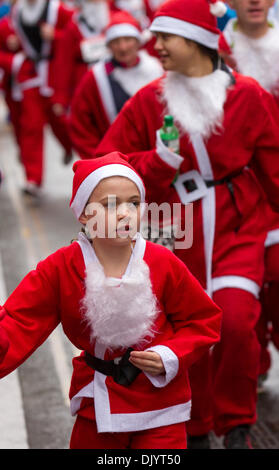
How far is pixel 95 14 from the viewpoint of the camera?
11625mm

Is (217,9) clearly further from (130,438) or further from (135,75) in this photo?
(135,75)

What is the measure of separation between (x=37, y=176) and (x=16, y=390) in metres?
5.51

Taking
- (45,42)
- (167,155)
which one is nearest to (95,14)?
(45,42)

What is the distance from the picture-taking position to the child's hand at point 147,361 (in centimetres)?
354

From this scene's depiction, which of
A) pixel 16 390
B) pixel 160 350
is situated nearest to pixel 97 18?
pixel 16 390

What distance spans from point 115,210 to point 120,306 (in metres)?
0.37

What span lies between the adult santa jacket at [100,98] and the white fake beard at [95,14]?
4249 mm

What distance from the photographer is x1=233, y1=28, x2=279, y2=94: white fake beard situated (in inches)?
219

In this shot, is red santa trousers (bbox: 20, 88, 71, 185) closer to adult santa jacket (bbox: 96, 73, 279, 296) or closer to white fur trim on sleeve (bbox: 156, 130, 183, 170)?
adult santa jacket (bbox: 96, 73, 279, 296)

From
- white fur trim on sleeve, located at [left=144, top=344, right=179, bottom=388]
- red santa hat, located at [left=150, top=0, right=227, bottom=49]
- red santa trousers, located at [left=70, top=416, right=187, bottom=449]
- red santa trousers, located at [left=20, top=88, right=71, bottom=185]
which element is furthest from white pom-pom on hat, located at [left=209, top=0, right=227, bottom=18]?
red santa trousers, located at [left=20, top=88, right=71, bottom=185]

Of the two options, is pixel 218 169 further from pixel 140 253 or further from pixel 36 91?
pixel 36 91

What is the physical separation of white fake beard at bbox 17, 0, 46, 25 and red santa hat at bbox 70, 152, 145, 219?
7.70 meters

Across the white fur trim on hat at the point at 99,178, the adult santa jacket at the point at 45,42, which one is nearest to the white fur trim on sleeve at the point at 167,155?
the white fur trim on hat at the point at 99,178

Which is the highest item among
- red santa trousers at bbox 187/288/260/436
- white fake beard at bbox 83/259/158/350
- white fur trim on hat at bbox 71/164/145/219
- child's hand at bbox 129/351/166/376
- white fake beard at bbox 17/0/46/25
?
white fake beard at bbox 17/0/46/25
